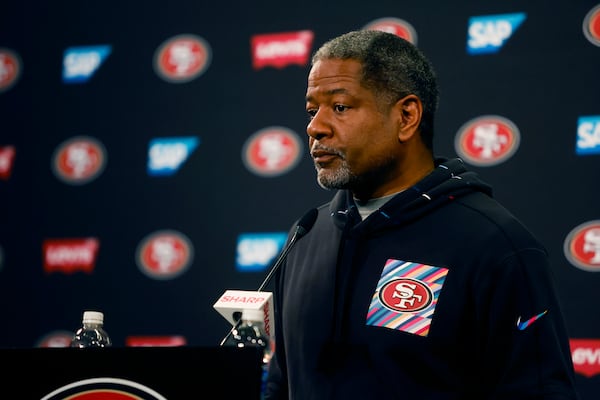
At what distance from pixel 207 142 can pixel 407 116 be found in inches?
59.3

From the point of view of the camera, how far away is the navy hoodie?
50.6 inches

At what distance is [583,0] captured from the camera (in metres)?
2.64

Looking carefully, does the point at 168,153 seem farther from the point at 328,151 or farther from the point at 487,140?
the point at 328,151

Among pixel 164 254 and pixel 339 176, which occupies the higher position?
pixel 339 176

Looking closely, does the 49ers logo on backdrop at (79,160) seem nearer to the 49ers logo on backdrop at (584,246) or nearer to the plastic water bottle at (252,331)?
the 49ers logo on backdrop at (584,246)

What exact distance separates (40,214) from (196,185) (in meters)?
0.64

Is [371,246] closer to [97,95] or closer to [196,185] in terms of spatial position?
[196,185]

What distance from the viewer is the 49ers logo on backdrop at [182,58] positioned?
305 cm

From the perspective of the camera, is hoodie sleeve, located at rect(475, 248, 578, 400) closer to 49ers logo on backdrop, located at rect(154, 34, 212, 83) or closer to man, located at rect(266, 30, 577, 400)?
man, located at rect(266, 30, 577, 400)

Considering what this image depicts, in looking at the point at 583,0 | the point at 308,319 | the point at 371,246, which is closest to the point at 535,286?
the point at 371,246

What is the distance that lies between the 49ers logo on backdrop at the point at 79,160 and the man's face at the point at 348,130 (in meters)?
1.74

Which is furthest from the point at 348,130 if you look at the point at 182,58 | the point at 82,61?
the point at 82,61

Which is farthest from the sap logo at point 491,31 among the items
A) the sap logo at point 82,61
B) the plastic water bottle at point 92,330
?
the plastic water bottle at point 92,330

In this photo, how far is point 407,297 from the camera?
1.38 metres
